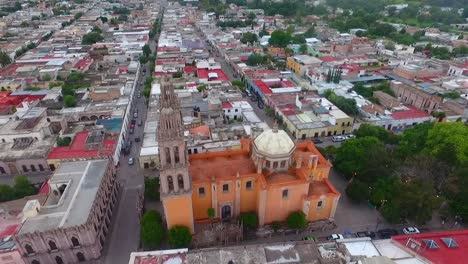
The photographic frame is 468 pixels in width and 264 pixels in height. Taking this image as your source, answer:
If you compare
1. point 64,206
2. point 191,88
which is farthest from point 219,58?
point 64,206

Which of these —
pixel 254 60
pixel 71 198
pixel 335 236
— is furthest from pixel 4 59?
pixel 335 236

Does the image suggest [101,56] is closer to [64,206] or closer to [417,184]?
[64,206]

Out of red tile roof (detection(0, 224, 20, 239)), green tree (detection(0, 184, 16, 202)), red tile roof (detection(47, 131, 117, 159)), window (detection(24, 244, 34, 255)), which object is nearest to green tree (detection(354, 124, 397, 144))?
red tile roof (detection(47, 131, 117, 159))

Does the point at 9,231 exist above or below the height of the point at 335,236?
above

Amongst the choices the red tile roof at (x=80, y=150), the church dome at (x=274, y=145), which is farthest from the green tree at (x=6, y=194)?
the church dome at (x=274, y=145)

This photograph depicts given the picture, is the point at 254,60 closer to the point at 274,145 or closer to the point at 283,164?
the point at 283,164

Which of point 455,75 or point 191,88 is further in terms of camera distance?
point 455,75
